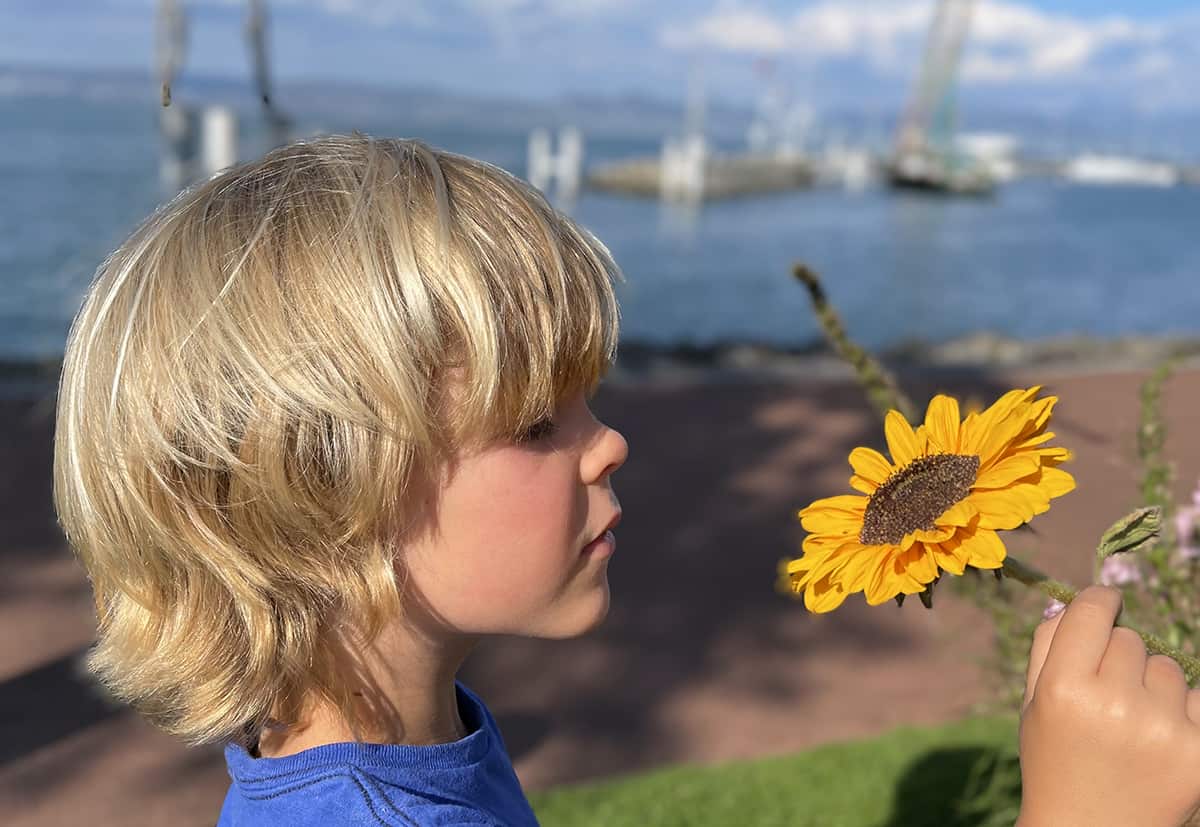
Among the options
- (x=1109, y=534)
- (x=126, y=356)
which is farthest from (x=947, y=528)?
(x=126, y=356)

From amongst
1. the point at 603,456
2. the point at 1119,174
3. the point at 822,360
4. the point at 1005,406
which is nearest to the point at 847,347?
the point at 603,456

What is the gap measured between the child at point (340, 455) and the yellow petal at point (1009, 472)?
0.51 m

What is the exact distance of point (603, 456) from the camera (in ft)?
4.45

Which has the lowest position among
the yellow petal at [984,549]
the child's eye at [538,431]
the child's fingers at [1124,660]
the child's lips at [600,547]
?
the child's lips at [600,547]

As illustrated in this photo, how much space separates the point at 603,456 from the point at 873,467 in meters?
0.38

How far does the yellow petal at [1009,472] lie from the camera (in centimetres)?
93

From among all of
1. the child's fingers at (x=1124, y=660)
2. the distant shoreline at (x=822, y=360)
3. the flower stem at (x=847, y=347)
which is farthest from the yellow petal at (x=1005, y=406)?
the distant shoreline at (x=822, y=360)

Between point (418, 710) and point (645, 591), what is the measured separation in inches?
165

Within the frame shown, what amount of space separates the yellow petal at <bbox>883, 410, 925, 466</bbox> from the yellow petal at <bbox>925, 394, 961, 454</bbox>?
0.05 ft

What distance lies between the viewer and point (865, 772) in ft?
12.6

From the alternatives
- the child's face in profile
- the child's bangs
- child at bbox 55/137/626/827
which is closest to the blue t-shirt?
child at bbox 55/137/626/827

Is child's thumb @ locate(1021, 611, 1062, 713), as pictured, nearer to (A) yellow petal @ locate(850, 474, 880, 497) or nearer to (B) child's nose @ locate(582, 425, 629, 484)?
(A) yellow petal @ locate(850, 474, 880, 497)

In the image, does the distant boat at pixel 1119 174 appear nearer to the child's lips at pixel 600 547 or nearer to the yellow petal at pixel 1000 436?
the child's lips at pixel 600 547

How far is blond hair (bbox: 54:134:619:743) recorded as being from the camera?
123 centimetres
